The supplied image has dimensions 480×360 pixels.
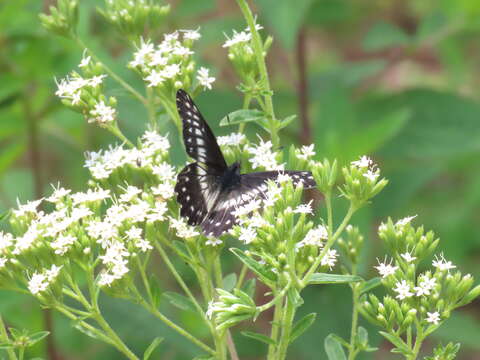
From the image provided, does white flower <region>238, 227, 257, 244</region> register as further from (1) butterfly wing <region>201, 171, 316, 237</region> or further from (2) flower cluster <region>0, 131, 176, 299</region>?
(2) flower cluster <region>0, 131, 176, 299</region>

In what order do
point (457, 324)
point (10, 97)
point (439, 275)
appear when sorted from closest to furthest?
point (439, 275) → point (10, 97) → point (457, 324)

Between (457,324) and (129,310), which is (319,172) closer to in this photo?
(129,310)

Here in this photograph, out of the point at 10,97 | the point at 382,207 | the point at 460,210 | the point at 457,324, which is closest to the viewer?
the point at 10,97

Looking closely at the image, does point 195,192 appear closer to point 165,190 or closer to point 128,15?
point 165,190

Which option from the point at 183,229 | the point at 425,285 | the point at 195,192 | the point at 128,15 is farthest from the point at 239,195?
the point at 128,15

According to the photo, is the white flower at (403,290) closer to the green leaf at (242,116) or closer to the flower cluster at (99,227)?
the green leaf at (242,116)

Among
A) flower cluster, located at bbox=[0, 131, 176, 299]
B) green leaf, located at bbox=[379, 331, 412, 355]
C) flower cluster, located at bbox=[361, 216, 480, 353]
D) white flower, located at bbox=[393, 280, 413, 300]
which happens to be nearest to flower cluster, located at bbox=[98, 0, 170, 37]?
flower cluster, located at bbox=[0, 131, 176, 299]

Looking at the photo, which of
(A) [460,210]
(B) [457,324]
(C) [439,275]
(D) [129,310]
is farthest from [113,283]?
(A) [460,210]
